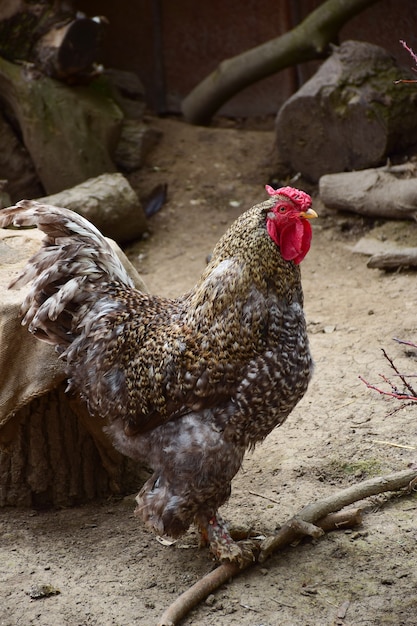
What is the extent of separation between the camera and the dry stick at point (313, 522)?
12.6 ft

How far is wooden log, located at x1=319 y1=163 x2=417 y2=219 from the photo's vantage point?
7.76 meters

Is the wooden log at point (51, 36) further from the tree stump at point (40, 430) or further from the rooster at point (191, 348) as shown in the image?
the rooster at point (191, 348)

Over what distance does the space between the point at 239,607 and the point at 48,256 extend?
6.67 ft

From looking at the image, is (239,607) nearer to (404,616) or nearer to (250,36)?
(404,616)

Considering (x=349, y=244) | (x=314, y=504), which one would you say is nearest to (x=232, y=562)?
(x=314, y=504)

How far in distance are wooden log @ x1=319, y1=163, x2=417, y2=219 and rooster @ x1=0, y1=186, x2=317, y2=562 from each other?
4194 mm

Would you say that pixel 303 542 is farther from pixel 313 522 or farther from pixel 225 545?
pixel 225 545

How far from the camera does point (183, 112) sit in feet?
36.7

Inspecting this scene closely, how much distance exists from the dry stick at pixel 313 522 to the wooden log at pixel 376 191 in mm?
4038

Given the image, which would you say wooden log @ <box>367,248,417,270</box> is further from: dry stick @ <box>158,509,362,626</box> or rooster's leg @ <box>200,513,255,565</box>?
rooster's leg @ <box>200,513,255,565</box>

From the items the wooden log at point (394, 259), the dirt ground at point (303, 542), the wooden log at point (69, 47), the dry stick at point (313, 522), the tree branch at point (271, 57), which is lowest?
the dirt ground at point (303, 542)

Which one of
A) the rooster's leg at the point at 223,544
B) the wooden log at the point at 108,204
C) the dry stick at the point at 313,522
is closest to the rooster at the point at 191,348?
the rooster's leg at the point at 223,544

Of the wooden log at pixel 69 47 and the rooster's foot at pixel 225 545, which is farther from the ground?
the wooden log at pixel 69 47

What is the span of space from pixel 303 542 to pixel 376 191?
15.4 ft
